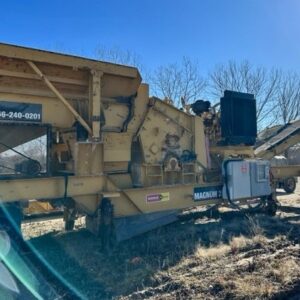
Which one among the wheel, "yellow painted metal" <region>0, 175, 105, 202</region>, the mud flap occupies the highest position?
"yellow painted metal" <region>0, 175, 105, 202</region>

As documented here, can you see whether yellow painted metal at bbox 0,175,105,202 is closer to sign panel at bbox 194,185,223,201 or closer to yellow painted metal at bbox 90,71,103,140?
yellow painted metal at bbox 90,71,103,140

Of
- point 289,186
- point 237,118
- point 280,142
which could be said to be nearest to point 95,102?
point 237,118

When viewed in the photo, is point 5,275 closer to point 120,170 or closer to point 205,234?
point 120,170

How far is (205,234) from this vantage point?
6820mm

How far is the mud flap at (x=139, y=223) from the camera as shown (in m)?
6.19

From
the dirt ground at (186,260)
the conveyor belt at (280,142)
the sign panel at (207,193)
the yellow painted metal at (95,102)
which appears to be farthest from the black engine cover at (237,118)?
the yellow painted metal at (95,102)

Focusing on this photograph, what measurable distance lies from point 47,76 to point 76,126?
84 cm

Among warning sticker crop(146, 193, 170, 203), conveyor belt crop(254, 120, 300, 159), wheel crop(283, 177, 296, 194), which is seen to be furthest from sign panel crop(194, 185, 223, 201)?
wheel crop(283, 177, 296, 194)

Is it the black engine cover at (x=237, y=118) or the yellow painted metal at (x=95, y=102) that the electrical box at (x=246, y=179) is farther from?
the yellow painted metal at (x=95, y=102)

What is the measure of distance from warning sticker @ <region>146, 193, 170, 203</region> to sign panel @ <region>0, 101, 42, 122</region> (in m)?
2.18

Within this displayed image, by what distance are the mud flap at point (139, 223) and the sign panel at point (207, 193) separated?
58 centimetres

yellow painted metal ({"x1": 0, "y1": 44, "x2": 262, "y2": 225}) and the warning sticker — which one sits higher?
yellow painted metal ({"x1": 0, "y1": 44, "x2": 262, "y2": 225})

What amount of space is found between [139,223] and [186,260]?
1.44 m

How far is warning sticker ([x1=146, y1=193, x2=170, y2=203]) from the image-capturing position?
6555 millimetres
